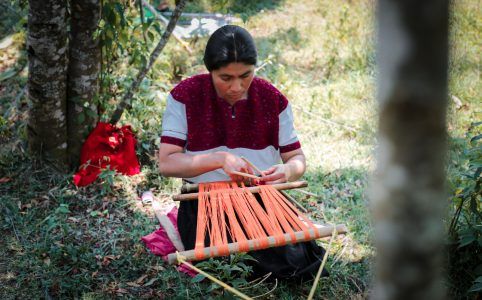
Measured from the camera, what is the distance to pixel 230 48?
2.15 metres

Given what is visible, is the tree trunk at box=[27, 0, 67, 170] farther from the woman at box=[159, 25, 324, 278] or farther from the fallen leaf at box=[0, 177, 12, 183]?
the woman at box=[159, 25, 324, 278]

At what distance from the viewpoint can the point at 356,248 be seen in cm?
268

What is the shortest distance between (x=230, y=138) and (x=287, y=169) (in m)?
0.32

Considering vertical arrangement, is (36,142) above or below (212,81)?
below

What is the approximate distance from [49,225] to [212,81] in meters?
1.21

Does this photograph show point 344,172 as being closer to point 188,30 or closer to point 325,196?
point 325,196

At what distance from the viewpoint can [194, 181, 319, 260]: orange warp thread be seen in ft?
5.70

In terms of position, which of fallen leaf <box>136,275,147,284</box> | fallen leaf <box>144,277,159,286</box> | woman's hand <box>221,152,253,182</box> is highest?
woman's hand <box>221,152,253,182</box>

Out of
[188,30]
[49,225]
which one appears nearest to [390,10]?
[49,225]

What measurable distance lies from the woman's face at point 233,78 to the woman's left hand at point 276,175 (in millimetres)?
387

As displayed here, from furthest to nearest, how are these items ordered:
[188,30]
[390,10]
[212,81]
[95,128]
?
[188,30] < [95,128] < [212,81] < [390,10]

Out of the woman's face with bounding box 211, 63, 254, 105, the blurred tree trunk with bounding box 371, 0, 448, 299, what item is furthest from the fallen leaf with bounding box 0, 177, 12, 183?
the blurred tree trunk with bounding box 371, 0, 448, 299

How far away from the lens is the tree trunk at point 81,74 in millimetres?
2984

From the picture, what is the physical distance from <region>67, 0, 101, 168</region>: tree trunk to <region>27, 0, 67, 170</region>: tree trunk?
0.20ft
